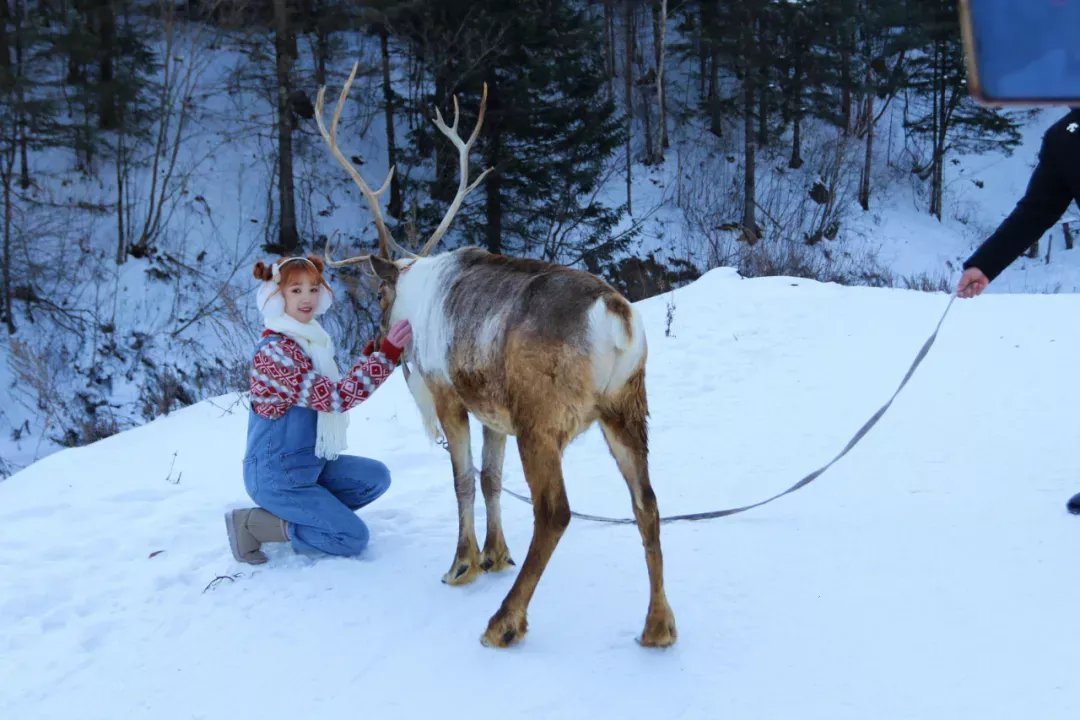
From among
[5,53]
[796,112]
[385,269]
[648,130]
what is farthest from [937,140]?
[385,269]

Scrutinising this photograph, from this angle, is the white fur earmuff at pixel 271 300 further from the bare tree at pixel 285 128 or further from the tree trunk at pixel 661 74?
the tree trunk at pixel 661 74

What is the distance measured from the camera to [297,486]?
4.03m

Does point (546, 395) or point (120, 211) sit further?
point (120, 211)

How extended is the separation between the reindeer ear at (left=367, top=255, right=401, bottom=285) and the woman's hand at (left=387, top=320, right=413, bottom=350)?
0.30 m

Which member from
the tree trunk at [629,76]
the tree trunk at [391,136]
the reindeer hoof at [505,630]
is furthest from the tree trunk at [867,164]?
the reindeer hoof at [505,630]

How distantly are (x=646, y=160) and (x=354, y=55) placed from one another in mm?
8574

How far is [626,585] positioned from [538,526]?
72 centimetres

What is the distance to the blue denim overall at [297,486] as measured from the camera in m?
4.00

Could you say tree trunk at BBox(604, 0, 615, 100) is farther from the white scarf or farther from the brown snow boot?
the brown snow boot

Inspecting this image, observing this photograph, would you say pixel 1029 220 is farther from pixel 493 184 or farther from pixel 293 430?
pixel 493 184

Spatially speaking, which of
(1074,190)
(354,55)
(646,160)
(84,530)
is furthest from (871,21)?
(84,530)

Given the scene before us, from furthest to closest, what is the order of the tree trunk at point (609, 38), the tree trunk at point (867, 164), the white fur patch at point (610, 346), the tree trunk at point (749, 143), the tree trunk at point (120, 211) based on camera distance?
1. the tree trunk at point (609, 38)
2. the tree trunk at point (867, 164)
3. the tree trunk at point (749, 143)
4. the tree trunk at point (120, 211)
5. the white fur patch at point (610, 346)

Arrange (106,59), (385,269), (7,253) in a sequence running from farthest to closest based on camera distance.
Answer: (106,59) < (7,253) < (385,269)

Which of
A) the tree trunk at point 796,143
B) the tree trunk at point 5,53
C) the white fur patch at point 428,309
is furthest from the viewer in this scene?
the tree trunk at point 796,143
